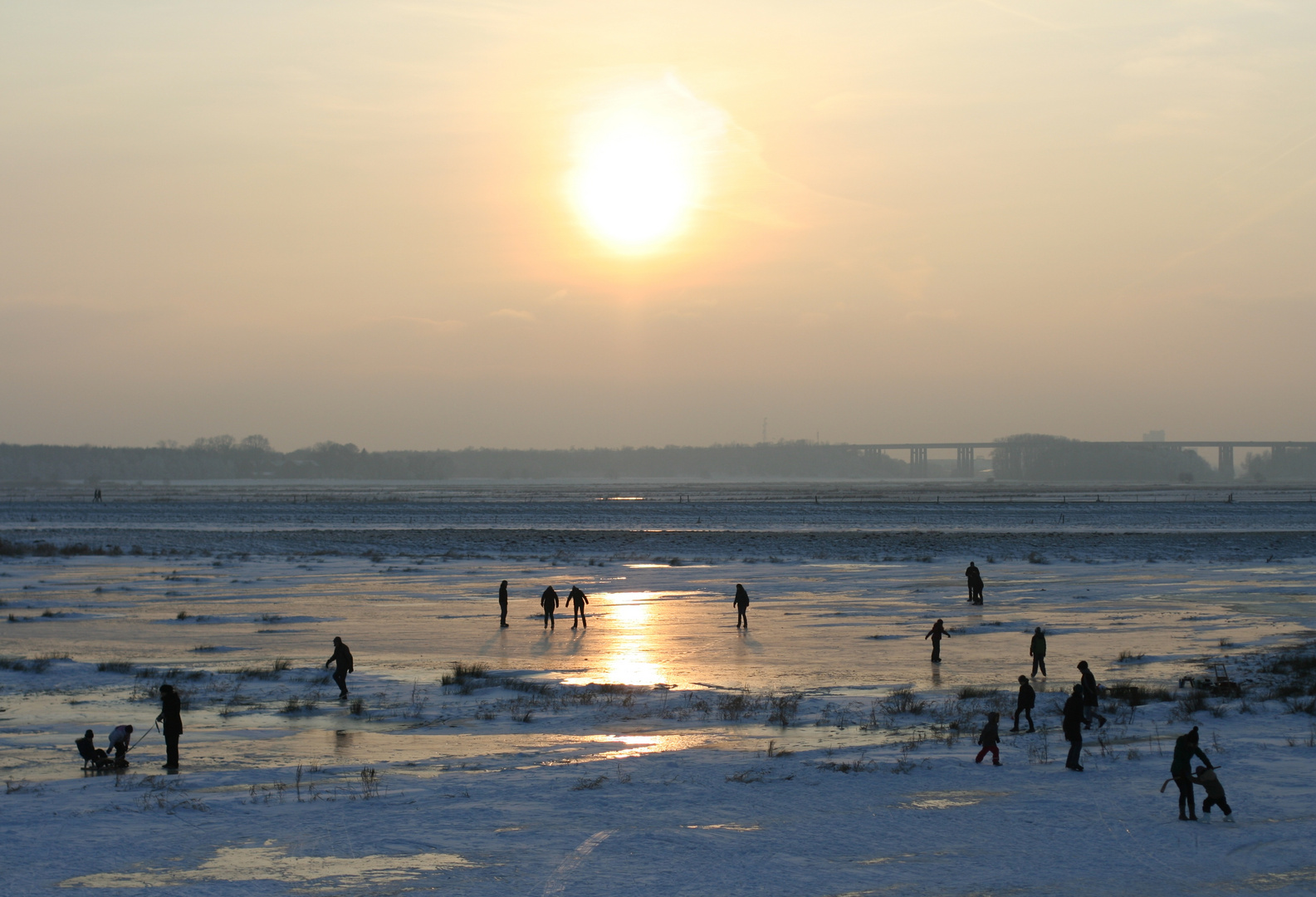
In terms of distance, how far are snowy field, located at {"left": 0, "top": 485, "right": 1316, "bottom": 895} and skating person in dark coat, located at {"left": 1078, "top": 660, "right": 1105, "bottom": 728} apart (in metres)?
0.58

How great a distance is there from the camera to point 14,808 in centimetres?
1210

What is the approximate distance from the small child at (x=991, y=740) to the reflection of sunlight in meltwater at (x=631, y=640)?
732 cm

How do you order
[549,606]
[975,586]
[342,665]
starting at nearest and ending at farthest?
[342,665]
[549,606]
[975,586]

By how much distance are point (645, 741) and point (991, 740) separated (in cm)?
486

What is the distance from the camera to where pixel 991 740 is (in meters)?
14.0

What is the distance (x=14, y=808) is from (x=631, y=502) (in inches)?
4036

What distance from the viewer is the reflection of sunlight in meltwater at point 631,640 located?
2092 cm

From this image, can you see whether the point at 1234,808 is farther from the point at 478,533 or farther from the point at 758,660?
the point at 478,533

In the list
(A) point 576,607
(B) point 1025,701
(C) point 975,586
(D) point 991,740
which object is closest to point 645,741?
(D) point 991,740

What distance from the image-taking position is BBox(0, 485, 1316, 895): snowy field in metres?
10.6

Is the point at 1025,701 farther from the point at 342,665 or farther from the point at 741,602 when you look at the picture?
the point at 741,602

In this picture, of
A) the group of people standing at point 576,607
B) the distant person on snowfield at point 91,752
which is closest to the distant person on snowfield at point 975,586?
the group of people standing at point 576,607

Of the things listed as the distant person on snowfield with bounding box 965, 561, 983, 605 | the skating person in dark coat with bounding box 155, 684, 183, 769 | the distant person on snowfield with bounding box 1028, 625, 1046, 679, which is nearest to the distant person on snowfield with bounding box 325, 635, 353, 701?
the skating person in dark coat with bounding box 155, 684, 183, 769

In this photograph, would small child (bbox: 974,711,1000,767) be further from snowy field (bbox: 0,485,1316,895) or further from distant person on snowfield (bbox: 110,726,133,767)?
distant person on snowfield (bbox: 110,726,133,767)
